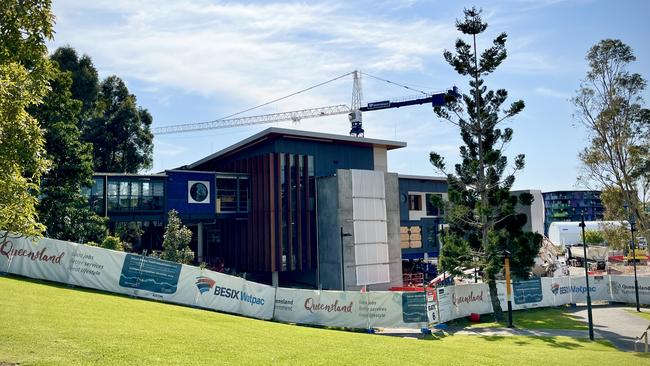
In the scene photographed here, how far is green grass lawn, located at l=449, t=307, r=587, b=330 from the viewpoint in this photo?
29.1 meters

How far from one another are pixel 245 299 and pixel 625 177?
105ft

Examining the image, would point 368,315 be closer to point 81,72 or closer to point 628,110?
point 628,110

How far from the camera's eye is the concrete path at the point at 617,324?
24.7 meters

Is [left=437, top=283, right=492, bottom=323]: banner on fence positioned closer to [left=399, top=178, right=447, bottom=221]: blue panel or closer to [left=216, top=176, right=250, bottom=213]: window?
[left=216, top=176, right=250, bottom=213]: window

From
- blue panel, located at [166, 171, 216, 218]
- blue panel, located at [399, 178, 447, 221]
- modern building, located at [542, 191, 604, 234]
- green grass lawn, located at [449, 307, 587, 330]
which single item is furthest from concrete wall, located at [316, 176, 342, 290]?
modern building, located at [542, 191, 604, 234]

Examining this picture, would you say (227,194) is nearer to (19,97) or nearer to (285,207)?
(285,207)

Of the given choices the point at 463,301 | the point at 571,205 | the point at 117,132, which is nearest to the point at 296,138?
the point at 463,301

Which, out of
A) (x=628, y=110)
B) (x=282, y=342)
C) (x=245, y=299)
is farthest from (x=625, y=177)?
(x=282, y=342)

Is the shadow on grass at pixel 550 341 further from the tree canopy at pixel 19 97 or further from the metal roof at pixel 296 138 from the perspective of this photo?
the metal roof at pixel 296 138

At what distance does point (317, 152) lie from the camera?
4462 centimetres

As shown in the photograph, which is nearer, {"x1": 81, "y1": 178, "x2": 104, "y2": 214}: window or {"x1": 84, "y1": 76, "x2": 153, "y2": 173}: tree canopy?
{"x1": 81, "y1": 178, "x2": 104, "y2": 214}: window

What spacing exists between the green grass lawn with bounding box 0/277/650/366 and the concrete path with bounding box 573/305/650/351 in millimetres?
1909

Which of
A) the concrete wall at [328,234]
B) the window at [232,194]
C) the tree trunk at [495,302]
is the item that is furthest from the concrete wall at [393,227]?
the tree trunk at [495,302]

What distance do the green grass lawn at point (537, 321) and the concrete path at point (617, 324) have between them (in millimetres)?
855
